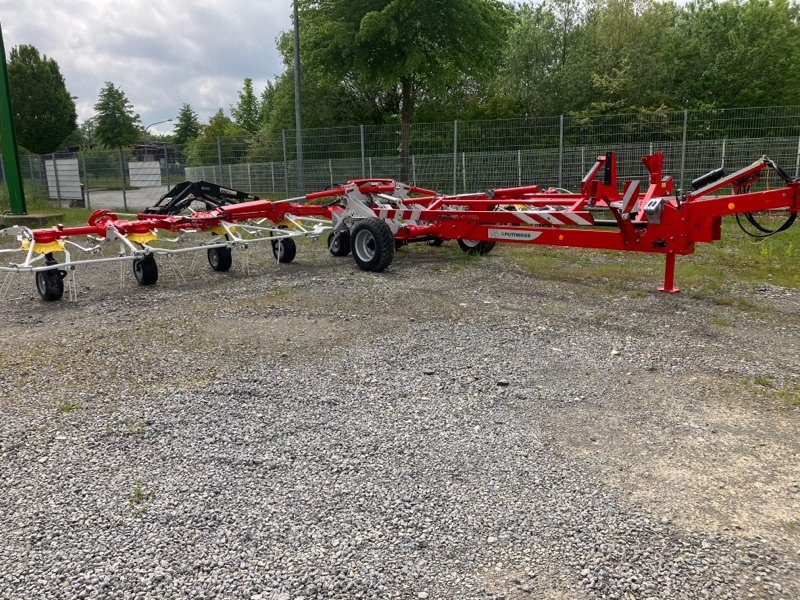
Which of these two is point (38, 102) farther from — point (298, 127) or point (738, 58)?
point (738, 58)

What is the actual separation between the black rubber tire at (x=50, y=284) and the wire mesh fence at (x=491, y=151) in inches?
433

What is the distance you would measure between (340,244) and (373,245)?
1469mm

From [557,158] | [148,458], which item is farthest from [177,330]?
[557,158]

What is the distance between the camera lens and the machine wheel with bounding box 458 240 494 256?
32.3 ft

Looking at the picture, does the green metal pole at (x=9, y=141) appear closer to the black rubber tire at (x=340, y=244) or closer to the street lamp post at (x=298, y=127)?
the street lamp post at (x=298, y=127)

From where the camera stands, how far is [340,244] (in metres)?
10.0

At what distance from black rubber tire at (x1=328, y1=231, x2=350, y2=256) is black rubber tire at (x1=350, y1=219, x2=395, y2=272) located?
3.93ft

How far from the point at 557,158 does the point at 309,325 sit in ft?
36.8

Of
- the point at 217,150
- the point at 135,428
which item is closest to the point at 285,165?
the point at 217,150

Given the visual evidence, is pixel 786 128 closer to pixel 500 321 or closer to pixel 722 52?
pixel 500 321

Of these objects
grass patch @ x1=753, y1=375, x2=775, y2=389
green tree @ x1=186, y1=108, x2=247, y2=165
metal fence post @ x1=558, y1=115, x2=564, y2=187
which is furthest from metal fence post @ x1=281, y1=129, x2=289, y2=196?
grass patch @ x1=753, y1=375, x2=775, y2=389

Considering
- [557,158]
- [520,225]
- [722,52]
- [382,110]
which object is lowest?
[520,225]

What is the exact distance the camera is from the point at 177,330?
19.3 feet

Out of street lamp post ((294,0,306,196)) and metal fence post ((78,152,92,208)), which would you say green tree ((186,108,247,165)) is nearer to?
street lamp post ((294,0,306,196))
